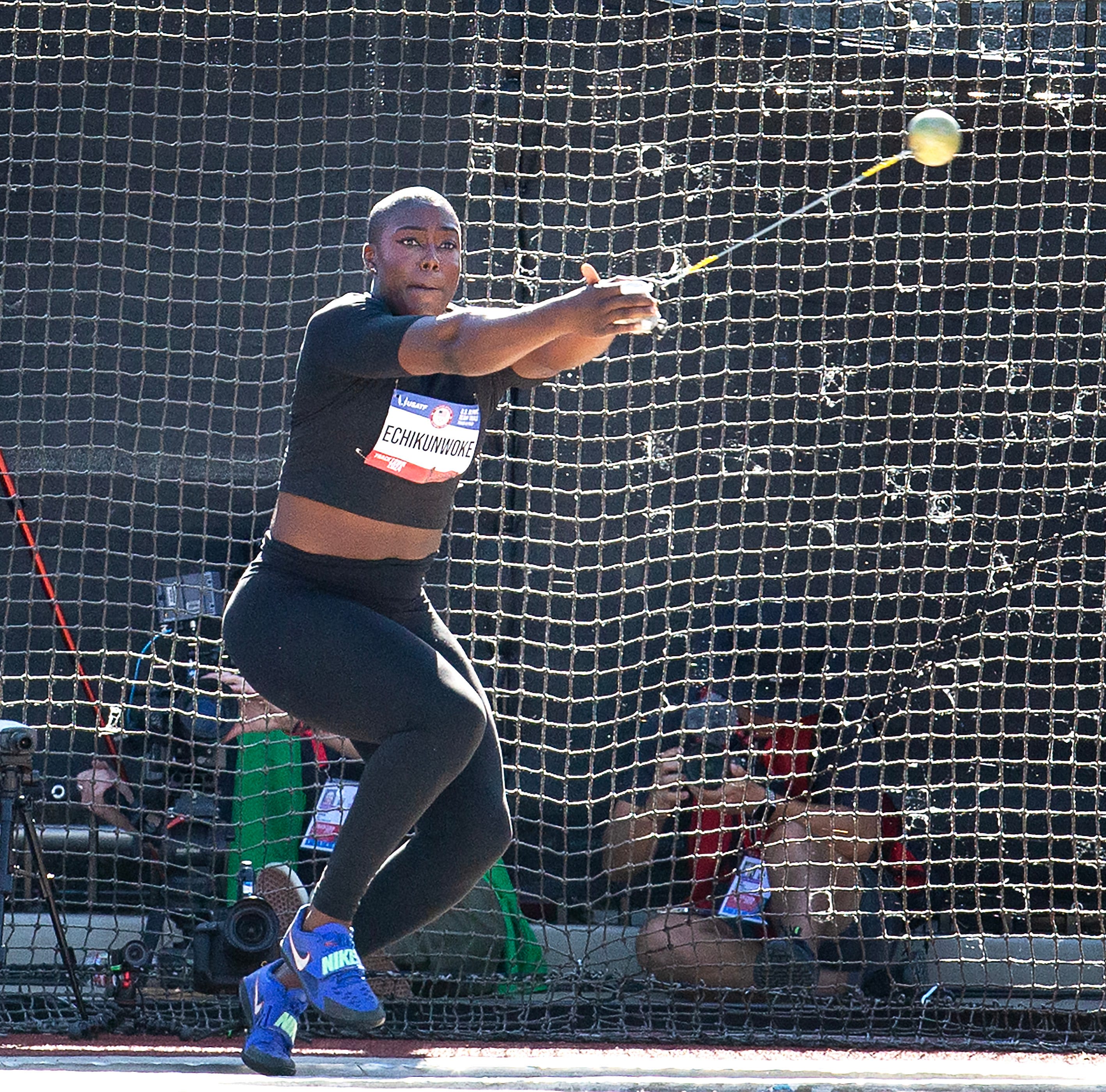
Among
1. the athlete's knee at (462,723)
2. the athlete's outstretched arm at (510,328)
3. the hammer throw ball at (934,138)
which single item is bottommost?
the athlete's knee at (462,723)

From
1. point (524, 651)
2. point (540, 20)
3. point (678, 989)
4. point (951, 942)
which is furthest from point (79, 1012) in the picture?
point (540, 20)

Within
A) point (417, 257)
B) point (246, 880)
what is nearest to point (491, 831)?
point (417, 257)

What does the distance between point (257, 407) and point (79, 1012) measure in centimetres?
250

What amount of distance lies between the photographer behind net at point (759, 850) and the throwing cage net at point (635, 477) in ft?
0.10

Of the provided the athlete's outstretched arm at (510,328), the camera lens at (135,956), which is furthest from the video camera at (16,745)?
the athlete's outstretched arm at (510,328)

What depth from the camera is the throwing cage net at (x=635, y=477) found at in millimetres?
5164

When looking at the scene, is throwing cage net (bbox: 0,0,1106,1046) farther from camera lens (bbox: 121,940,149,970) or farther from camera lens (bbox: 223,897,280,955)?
camera lens (bbox: 223,897,280,955)

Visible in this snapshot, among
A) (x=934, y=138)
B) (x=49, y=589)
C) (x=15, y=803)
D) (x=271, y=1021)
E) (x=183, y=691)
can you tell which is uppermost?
(x=934, y=138)

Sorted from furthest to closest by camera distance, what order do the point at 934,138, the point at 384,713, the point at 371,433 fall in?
1. the point at 934,138
2. the point at 371,433
3. the point at 384,713

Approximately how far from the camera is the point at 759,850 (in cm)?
520

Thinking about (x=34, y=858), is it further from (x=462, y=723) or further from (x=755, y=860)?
(x=755, y=860)

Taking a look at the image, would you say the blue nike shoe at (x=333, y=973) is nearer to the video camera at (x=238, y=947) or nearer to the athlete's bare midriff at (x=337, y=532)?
the athlete's bare midriff at (x=337, y=532)

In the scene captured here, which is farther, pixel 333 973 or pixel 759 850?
pixel 759 850

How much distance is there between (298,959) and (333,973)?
99 mm
